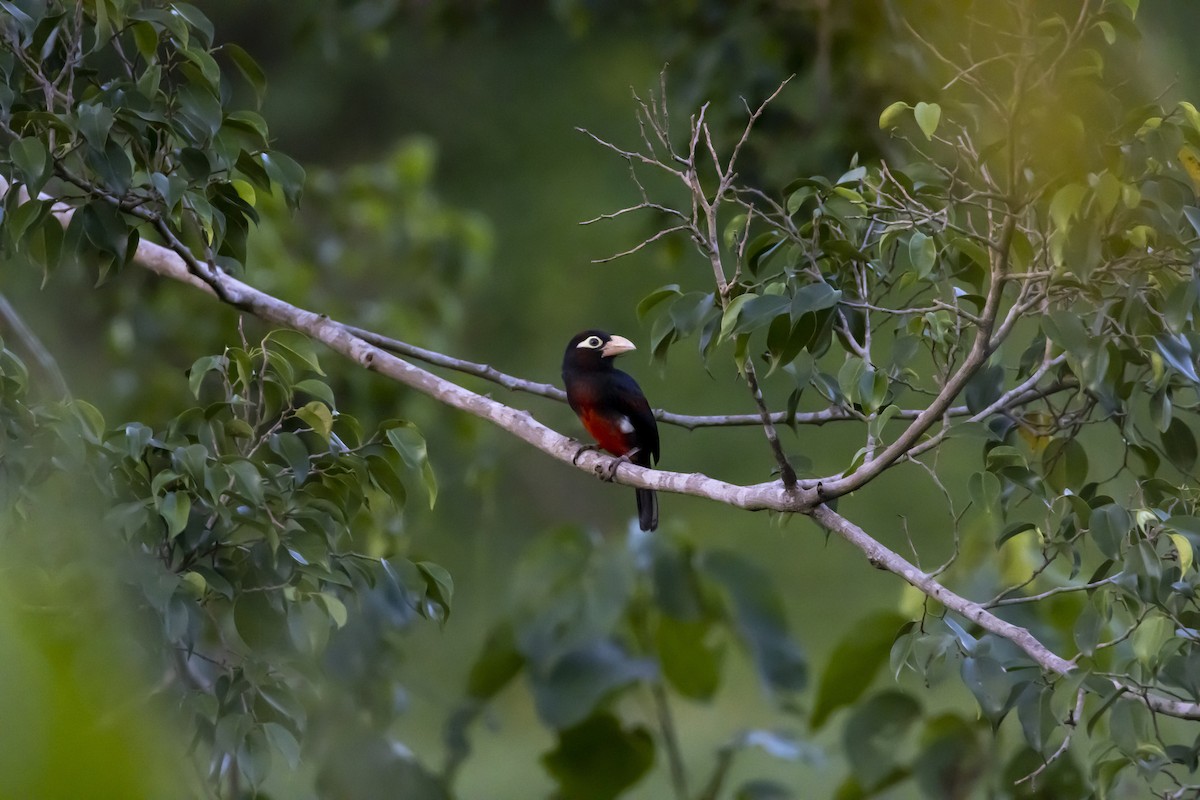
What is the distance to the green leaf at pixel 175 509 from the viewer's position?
194cm

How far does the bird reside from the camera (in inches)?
154

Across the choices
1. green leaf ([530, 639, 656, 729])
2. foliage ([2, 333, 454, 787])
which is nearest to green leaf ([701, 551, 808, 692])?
green leaf ([530, 639, 656, 729])

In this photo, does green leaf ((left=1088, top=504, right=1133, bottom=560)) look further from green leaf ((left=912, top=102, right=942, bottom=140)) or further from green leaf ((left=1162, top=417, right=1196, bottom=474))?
green leaf ((left=912, top=102, right=942, bottom=140))

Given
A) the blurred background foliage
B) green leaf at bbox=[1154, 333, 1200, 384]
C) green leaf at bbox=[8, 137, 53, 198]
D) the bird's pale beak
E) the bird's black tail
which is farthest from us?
the bird's black tail

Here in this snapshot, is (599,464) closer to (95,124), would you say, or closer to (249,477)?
(249,477)

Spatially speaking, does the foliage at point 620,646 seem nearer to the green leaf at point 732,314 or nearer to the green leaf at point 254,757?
the green leaf at point 254,757

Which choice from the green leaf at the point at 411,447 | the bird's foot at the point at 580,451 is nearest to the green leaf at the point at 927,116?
the green leaf at the point at 411,447

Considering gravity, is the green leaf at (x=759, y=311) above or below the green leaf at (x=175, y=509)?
above

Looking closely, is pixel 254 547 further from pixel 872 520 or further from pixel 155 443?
pixel 872 520

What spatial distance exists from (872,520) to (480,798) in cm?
437

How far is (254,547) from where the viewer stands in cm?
221

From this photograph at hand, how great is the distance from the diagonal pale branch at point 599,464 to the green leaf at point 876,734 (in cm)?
A: 94

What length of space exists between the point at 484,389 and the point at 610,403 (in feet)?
6.75

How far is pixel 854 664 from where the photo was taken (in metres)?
3.57
